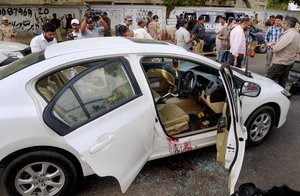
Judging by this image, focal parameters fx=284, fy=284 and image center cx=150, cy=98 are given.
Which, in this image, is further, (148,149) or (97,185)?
(97,185)

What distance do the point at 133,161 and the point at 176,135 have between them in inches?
29.1

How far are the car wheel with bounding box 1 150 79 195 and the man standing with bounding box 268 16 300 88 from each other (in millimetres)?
4237

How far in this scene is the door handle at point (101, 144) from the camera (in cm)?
234

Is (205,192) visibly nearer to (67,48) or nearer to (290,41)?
(67,48)

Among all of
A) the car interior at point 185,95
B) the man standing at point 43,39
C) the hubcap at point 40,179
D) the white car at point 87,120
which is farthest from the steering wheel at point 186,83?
the man standing at point 43,39

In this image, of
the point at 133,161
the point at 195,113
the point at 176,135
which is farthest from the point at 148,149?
the point at 195,113

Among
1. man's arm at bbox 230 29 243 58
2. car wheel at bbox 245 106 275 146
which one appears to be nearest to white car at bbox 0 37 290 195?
car wheel at bbox 245 106 275 146

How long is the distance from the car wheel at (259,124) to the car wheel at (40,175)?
88.3 inches

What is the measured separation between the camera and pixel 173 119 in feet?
11.0

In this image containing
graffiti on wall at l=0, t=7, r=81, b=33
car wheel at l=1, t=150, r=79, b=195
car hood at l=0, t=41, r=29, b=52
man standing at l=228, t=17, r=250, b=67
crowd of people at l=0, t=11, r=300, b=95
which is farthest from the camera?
graffiti on wall at l=0, t=7, r=81, b=33

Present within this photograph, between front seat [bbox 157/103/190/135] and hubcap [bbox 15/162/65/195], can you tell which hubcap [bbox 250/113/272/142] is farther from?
hubcap [bbox 15/162/65/195]

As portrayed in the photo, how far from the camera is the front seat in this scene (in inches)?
128

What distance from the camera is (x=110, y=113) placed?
102 inches

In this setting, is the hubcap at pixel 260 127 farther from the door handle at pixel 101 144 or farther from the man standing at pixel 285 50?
the door handle at pixel 101 144
